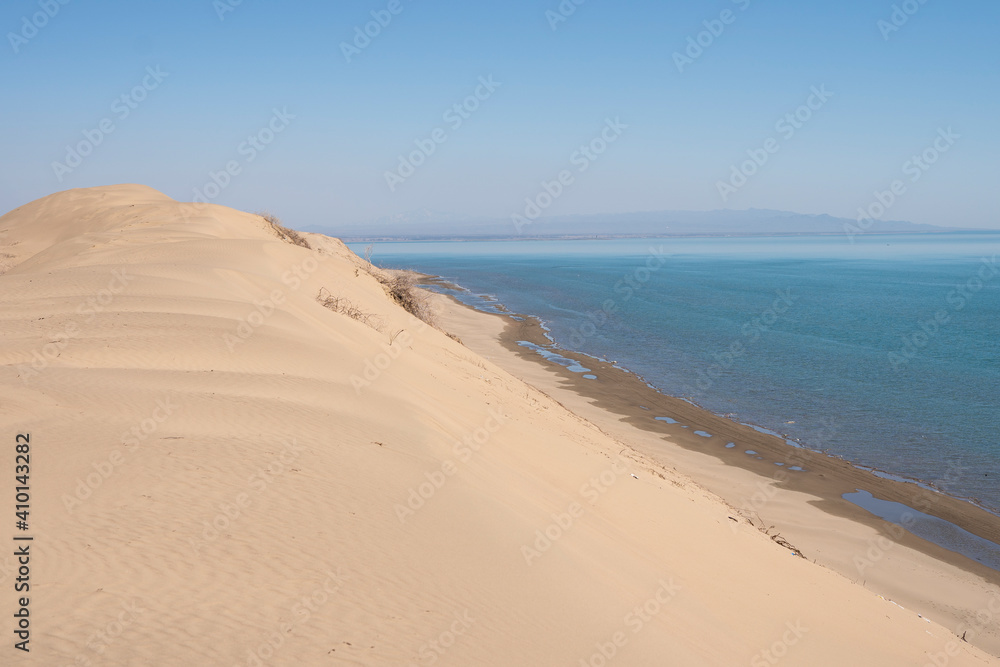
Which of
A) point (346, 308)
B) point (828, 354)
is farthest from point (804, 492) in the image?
point (828, 354)

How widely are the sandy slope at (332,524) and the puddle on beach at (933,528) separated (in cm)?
438

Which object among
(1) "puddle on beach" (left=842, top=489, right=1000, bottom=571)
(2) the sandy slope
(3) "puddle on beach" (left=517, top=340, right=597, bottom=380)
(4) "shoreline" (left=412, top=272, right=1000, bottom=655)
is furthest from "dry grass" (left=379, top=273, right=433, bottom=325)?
(1) "puddle on beach" (left=842, top=489, right=1000, bottom=571)

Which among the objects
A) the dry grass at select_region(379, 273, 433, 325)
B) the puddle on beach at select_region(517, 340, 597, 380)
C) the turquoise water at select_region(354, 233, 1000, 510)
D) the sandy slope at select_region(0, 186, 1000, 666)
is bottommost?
the sandy slope at select_region(0, 186, 1000, 666)

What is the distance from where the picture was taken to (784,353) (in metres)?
29.3

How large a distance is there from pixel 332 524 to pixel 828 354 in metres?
28.9

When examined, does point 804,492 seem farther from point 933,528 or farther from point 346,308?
point 346,308

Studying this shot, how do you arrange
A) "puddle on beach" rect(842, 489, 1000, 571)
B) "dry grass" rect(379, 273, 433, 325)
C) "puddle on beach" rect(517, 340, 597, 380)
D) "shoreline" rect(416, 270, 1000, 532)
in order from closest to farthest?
"puddle on beach" rect(842, 489, 1000, 571) < "shoreline" rect(416, 270, 1000, 532) < "dry grass" rect(379, 273, 433, 325) < "puddle on beach" rect(517, 340, 597, 380)

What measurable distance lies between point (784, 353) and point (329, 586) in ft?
93.2

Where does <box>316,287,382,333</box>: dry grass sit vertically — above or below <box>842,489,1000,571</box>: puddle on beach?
below

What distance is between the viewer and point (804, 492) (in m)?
14.0

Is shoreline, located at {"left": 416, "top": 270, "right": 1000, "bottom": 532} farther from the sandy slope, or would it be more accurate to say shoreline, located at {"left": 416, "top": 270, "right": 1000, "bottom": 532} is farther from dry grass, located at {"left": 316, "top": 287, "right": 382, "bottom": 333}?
dry grass, located at {"left": 316, "top": 287, "right": 382, "bottom": 333}

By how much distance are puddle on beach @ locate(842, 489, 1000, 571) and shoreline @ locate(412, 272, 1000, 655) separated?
0.15 m

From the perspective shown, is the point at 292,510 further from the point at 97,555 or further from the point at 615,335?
the point at 615,335

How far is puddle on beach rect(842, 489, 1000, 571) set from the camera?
38.4 ft
